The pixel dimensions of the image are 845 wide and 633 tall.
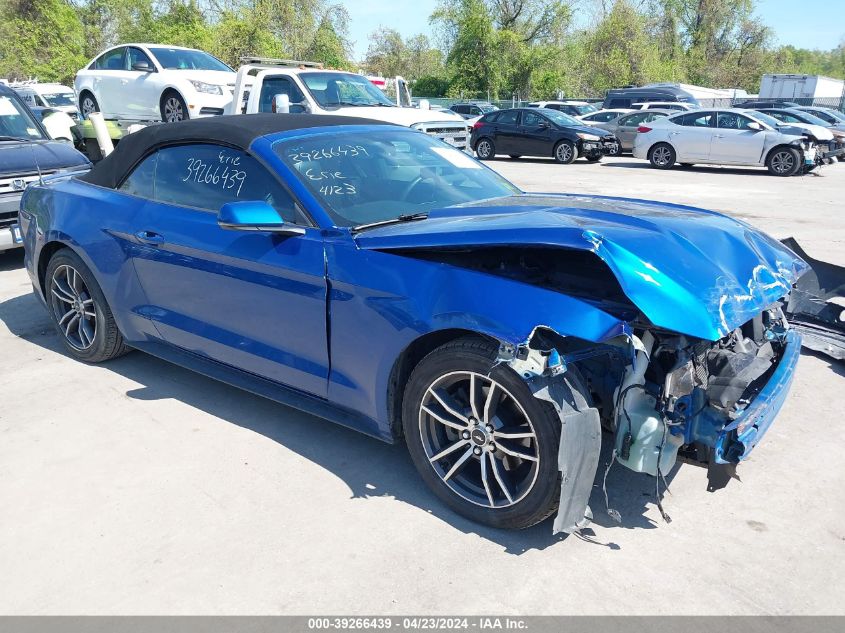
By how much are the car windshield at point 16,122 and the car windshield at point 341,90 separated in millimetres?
4143

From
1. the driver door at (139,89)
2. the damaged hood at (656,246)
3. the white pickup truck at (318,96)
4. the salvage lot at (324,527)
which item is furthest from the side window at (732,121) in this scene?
the damaged hood at (656,246)

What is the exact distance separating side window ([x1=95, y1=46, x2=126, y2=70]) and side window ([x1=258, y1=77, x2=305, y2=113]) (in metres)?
3.95

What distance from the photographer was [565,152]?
2005cm

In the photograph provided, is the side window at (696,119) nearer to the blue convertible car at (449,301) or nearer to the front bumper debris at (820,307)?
the front bumper debris at (820,307)

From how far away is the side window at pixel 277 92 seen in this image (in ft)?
36.8

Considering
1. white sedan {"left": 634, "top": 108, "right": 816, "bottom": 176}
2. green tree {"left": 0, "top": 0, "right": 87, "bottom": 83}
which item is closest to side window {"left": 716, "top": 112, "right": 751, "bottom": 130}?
white sedan {"left": 634, "top": 108, "right": 816, "bottom": 176}

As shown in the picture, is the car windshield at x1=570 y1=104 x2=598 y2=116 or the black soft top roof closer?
the black soft top roof

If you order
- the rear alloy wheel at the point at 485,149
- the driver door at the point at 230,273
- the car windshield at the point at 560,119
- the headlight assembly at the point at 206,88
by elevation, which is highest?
the headlight assembly at the point at 206,88

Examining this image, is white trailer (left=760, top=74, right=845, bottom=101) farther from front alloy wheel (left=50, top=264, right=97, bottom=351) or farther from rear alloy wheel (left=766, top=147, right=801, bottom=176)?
front alloy wheel (left=50, top=264, right=97, bottom=351)

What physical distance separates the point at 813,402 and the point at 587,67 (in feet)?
163

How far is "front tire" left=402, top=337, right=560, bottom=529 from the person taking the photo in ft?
9.04
